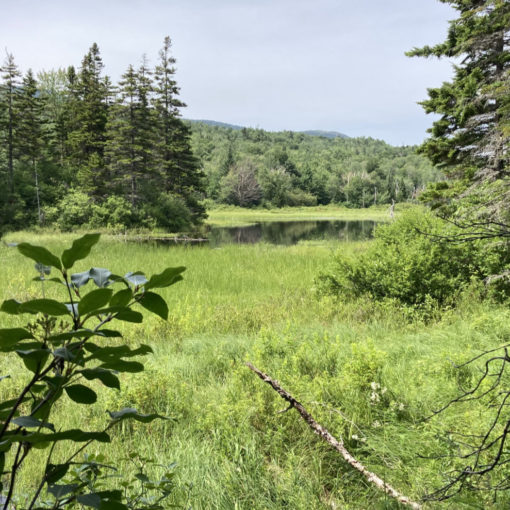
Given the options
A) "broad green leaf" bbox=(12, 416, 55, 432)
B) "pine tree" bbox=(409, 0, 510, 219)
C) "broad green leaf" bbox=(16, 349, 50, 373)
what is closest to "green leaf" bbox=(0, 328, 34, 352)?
"broad green leaf" bbox=(16, 349, 50, 373)

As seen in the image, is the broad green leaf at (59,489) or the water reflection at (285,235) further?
the water reflection at (285,235)

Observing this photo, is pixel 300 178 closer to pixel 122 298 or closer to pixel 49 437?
pixel 122 298

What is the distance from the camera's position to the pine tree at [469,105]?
10.1 meters

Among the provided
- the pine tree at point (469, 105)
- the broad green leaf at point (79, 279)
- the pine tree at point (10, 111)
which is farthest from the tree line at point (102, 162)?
the broad green leaf at point (79, 279)

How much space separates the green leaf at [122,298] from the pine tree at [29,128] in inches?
1559

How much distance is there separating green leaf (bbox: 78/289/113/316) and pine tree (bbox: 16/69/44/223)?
39.6 m

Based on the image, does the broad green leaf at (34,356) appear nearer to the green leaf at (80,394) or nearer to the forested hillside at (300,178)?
the green leaf at (80,394)

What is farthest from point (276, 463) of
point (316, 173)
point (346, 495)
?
point (316, 173)

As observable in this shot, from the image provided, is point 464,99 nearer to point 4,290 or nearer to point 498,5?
point 498,5

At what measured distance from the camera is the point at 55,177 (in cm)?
3981

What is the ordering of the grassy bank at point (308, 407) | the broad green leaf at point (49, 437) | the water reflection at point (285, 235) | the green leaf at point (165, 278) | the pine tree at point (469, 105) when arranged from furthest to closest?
the water reflection at point (285, 235) < the pine tree at point (469, 105) < the grassy bank at point (308, 407) < the green leaf at point (165, 278) < the broad green leaf at point (49, 437)

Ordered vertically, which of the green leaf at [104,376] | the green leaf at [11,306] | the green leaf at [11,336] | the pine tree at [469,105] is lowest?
the green leaf at [104,376]

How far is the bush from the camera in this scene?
6848 millimetres

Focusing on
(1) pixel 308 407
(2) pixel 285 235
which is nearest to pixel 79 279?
(1) pixel 308 407
